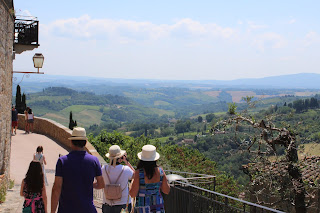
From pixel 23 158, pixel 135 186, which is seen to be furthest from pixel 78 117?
pixel 135 186

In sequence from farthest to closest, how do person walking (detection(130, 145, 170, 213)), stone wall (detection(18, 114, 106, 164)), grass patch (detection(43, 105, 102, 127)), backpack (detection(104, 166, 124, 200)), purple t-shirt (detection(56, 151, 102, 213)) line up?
grass patch (detection(43, 105, 102, 127)) → stone wall (detection(18, 114, 106, 164)) → backpack (detection(104, 166, 124, 200)) → person walking (detection(130, 145, 170, 213)) → purple t-shirt (detection(56, 151, 102, 213))

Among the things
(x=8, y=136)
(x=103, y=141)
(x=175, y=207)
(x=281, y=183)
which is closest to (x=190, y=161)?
(x=103, y=141)

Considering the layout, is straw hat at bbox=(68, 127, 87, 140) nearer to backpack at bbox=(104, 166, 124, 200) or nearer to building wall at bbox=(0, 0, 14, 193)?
backpack at bbox=(104, 166, 124, 200)

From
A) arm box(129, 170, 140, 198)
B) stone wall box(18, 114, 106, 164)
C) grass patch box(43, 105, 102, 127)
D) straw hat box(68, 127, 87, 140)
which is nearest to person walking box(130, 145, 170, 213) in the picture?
arm box(129, 170, 140, 198)

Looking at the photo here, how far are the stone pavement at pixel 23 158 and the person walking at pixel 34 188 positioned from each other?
116 inches

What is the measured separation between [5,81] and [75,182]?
18.7ft

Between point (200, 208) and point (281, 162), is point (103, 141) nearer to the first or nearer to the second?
point (281, 162)

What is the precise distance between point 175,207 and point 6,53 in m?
5.21

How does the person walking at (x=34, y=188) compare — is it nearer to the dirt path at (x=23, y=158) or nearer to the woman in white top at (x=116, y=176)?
the woman in white top at (x=116, y=176)

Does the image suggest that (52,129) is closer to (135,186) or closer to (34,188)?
(34,188)

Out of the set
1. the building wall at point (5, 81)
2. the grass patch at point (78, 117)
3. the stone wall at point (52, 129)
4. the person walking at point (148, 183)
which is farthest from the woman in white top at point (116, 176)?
the grass patch at point (78, 117)

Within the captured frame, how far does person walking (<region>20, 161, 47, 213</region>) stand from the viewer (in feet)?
17.7

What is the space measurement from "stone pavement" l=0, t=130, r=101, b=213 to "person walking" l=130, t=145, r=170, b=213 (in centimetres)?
430

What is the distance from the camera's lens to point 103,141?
22.1 metres
